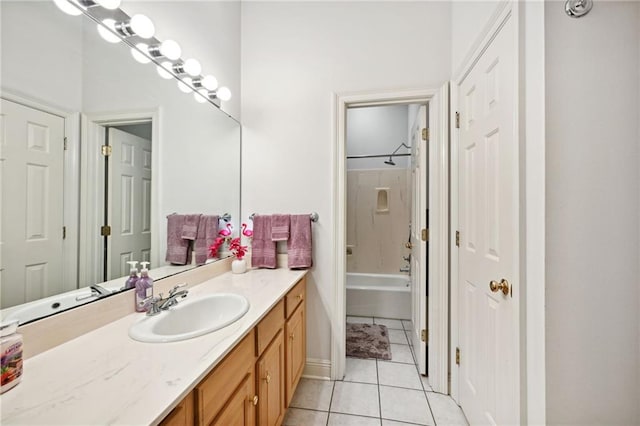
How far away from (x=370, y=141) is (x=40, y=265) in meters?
3.43

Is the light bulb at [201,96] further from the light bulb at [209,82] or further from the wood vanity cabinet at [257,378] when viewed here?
the wood vanity cabinet at [257,378]

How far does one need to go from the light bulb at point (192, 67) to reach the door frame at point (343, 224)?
88 centimetres

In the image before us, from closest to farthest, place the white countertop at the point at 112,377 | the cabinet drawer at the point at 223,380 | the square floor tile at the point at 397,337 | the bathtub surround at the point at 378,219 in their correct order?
the white countertop at the point at 112,377 < the cabinet drawer at the point at 223,380 < the square floor tile at the point at 397,337 < the bathtub surround at the point at 378,219

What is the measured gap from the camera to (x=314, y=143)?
192 cm

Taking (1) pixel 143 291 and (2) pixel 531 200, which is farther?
(1) pixel 143 291

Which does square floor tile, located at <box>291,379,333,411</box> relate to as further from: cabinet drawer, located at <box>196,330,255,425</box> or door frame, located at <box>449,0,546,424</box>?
door frame, located at <box>449,0,546,424</box>

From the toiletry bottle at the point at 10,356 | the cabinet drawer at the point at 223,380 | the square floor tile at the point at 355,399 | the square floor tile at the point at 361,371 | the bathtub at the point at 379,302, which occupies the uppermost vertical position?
the toiletry bottle at the point at 10,356

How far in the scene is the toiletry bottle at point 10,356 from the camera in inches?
23.5

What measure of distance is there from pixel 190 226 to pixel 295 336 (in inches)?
35.5

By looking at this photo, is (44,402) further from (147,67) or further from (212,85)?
(212,85)

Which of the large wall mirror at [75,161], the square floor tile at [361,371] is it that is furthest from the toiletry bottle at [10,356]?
the square floor tile at [361,371]

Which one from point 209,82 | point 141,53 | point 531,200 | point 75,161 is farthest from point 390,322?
point 141,53

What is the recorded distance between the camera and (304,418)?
5.03 ft

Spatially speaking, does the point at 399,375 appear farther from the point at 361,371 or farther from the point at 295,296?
the point at 295,296
